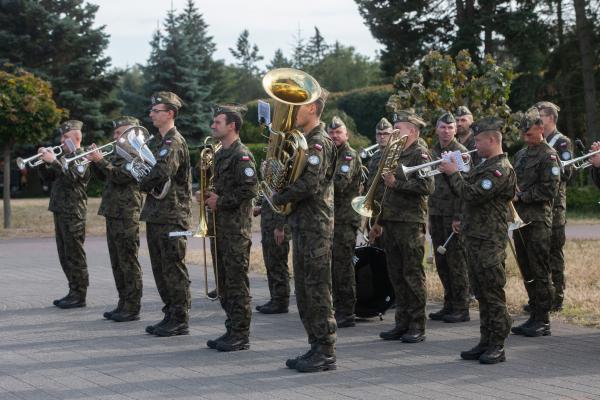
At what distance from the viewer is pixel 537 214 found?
29.1ft

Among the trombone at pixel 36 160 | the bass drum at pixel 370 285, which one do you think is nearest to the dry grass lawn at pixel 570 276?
the bass drum at pixel 370 285

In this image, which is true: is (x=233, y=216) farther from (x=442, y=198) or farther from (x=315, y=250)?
(x=442, y=198)

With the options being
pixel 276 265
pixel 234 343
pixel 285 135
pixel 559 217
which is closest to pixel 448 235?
pixel 559 217

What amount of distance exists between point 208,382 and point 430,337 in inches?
103

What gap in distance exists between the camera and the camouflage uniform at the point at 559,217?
9758 millimetres

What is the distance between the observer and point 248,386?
6.95m

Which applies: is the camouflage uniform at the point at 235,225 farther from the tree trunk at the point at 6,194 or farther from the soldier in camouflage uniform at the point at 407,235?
the tree trunk at the point at 6,194

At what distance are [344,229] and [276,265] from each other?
1.58 metres

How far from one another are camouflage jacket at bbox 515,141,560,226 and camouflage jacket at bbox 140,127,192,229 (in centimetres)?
319

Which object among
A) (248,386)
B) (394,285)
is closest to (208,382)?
(248,386)

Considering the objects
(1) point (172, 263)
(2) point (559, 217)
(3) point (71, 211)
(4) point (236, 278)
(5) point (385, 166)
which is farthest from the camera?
(3) point (71, 211)

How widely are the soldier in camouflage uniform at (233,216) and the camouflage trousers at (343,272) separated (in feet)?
4.77

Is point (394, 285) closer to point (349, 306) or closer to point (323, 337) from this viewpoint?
point (349, 306)

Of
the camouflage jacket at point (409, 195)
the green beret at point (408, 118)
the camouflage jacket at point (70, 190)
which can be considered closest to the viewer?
the camouflage jacket at point (409, 195)
